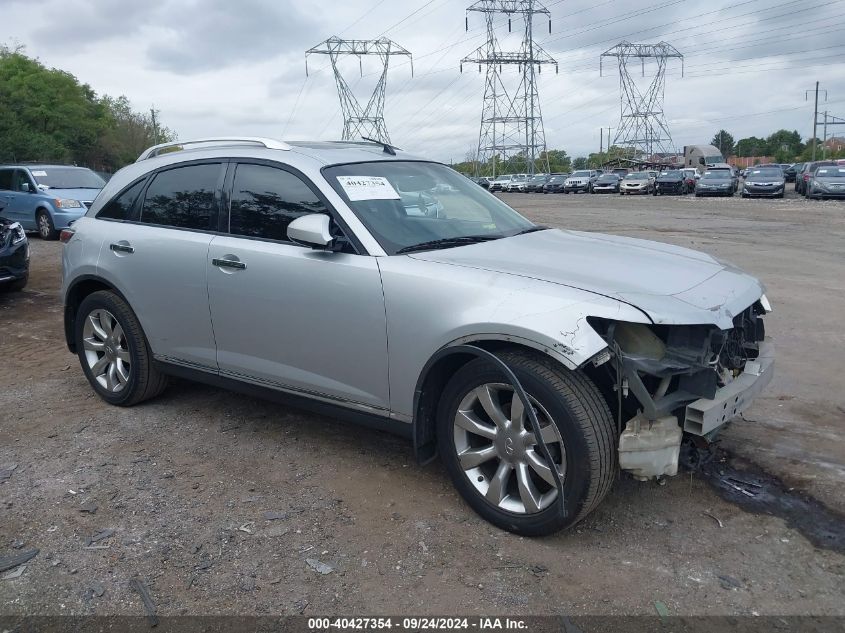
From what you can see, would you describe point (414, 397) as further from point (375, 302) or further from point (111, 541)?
point (111, 541)

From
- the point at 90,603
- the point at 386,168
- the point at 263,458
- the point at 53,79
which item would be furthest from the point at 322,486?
the point at 53,79

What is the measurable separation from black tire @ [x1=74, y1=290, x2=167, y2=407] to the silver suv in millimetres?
14

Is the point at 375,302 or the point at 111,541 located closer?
the point at 111,541

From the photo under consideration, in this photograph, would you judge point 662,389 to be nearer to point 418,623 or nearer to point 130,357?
point 418,623

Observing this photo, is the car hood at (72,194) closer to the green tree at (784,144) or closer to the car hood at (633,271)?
the car hood at (633,271)

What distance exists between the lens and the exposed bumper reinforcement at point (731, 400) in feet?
10.4

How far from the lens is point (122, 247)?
4.86m

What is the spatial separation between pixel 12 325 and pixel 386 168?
5.62 metres

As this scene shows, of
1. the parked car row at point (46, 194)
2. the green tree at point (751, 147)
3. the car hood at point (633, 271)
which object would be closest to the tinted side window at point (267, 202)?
the car hood at point (633, 271)

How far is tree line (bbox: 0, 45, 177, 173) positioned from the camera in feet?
131

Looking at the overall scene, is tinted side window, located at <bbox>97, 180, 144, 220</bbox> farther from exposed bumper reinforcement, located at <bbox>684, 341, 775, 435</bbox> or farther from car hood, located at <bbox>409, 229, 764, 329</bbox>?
exposed bumper reinforcement, located at <bbox>684, 341, 775, 435</bbox>

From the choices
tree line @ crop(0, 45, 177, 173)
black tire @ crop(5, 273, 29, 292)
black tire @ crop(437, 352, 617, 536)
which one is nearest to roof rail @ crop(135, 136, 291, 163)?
black tire @ crop(437, 352, 617, 536)

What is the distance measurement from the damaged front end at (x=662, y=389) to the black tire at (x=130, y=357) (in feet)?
10.1

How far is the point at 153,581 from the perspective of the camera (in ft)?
10.0
